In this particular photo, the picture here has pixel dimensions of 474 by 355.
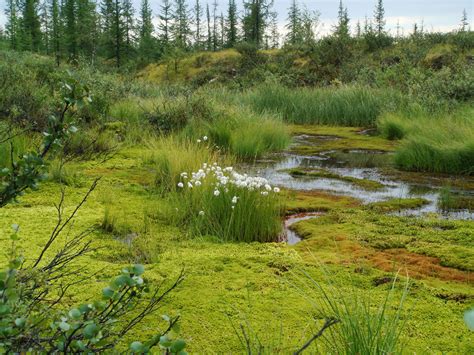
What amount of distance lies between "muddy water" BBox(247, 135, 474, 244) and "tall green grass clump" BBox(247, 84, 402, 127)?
4.31 m

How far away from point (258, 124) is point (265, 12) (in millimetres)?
38684

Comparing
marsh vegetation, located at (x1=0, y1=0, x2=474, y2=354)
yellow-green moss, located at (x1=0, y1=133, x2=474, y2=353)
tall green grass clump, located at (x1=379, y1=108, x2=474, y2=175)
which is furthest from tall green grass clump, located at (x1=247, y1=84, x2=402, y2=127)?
yellow-green moss, located at (x1=0, y1=133, x2=474, y2=353)

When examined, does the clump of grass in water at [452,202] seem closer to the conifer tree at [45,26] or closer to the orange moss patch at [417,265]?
the orange moss patch at [417,265]

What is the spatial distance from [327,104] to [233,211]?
10.7 m

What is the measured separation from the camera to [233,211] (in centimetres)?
440

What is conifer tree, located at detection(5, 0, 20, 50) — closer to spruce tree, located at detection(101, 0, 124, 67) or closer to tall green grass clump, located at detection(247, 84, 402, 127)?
spruce tree, located at detection(101, 0, 124, 67)

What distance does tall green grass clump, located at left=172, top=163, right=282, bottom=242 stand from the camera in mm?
4484

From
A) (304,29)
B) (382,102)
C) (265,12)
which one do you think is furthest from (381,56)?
(265,12)

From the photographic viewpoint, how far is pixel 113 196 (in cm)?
548

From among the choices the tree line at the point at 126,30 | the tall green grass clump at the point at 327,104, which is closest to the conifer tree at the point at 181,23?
the tree line at the point at 126,30

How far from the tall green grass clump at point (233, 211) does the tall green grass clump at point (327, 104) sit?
9052 mm

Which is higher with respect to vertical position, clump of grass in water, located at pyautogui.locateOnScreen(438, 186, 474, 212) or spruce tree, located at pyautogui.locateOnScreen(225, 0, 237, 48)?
spruce tree, located at pyautogui.locateOnScreen(225, 0, 237, 48)

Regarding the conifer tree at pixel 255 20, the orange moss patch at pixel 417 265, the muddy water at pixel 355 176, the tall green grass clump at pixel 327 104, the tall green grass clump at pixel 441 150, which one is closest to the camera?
the orange moss patch at pixel 417 265

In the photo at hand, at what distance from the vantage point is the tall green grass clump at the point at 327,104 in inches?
551
